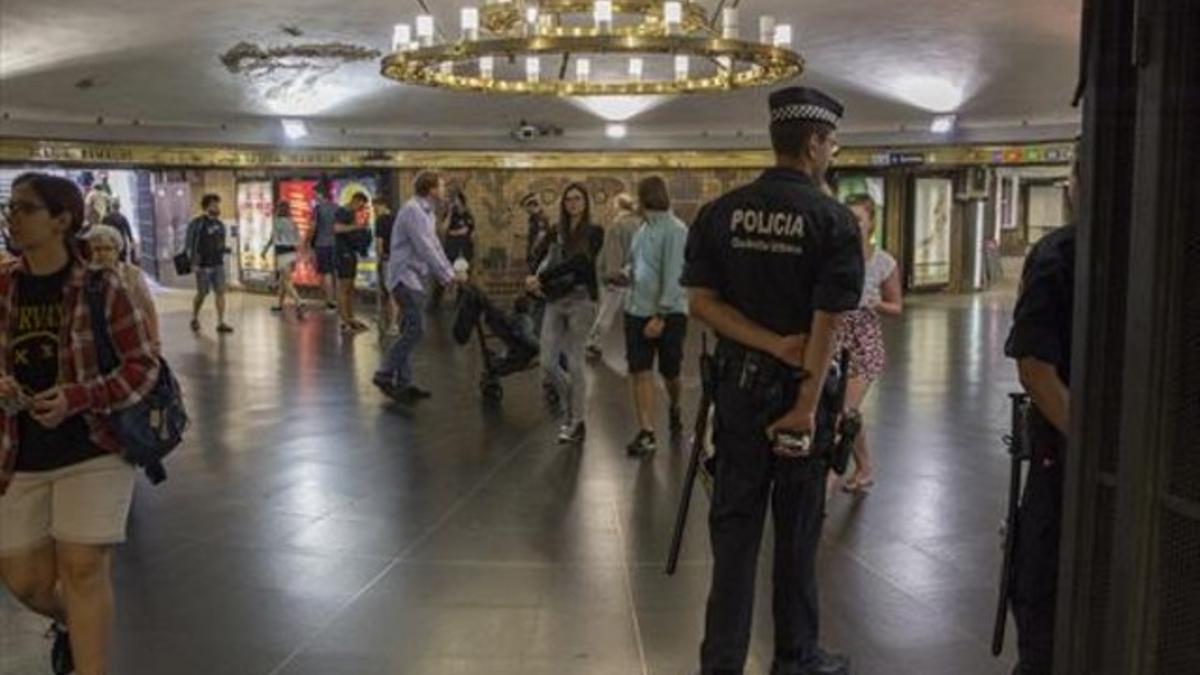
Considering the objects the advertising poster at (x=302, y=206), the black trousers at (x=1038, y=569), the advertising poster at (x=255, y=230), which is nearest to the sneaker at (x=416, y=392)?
the black trousers at (x=1038, y=569)

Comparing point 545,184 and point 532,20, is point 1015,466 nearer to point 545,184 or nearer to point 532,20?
point 532,20

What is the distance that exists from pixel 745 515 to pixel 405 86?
40.7 feet

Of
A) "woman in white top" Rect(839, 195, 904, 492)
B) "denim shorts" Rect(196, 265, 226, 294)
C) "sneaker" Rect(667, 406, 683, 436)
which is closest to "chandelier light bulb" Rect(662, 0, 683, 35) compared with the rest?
"woman in white top" Rect(839, 195, 904, 492)

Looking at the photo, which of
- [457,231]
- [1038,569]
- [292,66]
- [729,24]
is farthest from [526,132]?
[1038,569]

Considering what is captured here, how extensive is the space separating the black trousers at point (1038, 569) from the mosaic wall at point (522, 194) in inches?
653

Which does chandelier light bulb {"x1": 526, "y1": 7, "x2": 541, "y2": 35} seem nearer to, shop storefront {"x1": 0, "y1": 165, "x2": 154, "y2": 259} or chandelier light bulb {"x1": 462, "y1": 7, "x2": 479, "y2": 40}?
chandelier light bulb {"x1": 462, "y1": 7, "x2": 479, "y2": 40}

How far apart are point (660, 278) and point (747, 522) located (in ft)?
12.2

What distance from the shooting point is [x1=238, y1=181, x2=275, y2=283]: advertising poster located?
64.4 feet

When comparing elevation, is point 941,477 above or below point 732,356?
below

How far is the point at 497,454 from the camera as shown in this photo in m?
6.84

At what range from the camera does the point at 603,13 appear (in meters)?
7.66

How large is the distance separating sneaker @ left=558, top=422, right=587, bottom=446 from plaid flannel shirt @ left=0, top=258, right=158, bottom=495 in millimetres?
4105

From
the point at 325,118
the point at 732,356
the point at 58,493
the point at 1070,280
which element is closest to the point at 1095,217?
the point at 1070,280

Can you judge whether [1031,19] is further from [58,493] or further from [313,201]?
[313,201]
